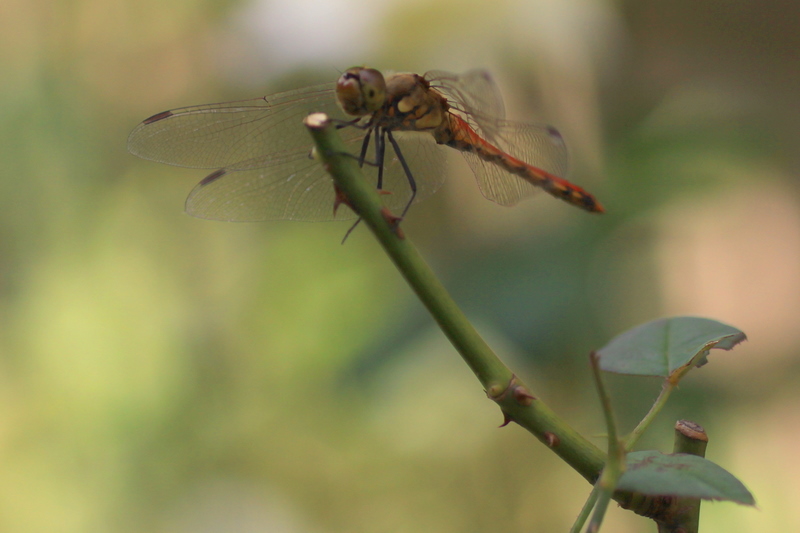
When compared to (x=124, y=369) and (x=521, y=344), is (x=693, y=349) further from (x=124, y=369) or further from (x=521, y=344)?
(x=124, y=369)

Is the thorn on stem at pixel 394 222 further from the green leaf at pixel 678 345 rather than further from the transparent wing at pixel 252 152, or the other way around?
the transparent wing at pixel 252 152

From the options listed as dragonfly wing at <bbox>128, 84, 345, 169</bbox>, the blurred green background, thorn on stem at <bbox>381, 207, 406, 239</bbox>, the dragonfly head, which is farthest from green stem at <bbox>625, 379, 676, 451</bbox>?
the blurred green background

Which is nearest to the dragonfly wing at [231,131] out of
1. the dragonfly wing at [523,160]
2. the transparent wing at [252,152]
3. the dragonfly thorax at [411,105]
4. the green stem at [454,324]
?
the transparent wing at [252,152]

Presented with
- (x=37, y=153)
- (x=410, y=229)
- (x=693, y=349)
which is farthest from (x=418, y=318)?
(x=37, y=153)

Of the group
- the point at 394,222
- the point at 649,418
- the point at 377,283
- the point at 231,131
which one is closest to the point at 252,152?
the point at 231,131

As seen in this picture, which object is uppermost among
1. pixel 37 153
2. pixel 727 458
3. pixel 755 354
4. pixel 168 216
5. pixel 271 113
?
pixel 271 113

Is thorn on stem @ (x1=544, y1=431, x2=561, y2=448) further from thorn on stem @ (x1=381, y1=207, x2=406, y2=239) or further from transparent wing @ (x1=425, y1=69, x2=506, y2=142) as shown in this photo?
transparent wing @ (x1=425, y1=69, x2=506, y2=142)
